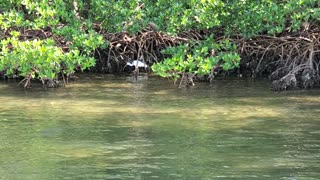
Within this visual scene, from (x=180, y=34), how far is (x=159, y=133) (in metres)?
4.81

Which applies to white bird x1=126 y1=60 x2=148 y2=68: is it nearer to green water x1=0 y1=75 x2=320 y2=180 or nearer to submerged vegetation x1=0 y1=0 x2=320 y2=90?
submerged vegetation x1=0 y1=0 x2=320 y2=90

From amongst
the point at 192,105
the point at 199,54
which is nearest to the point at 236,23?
the point at 199,54

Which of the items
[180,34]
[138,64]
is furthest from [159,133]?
[138,64]

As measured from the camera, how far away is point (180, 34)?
11.7 m

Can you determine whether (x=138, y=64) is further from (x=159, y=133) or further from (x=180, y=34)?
(x=159, y=133)

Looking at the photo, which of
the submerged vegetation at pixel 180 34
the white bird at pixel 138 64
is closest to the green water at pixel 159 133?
the submerged vegetation at pixel 180 34

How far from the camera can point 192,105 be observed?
8922 millimetres

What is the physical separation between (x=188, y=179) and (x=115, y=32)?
6.51 m

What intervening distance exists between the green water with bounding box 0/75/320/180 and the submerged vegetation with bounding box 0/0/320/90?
1.35 feet

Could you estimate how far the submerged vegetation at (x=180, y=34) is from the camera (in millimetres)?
10102

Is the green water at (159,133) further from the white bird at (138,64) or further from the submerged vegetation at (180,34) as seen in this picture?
the white bird at (138,64)

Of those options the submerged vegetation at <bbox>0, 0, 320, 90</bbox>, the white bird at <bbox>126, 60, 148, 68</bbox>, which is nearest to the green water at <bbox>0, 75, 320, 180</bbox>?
the submerged vegetation at <bbox>0, 0, 320, 90</bbox>

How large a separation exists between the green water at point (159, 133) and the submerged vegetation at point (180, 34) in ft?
1.35

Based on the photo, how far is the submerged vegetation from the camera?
33.1 feet
